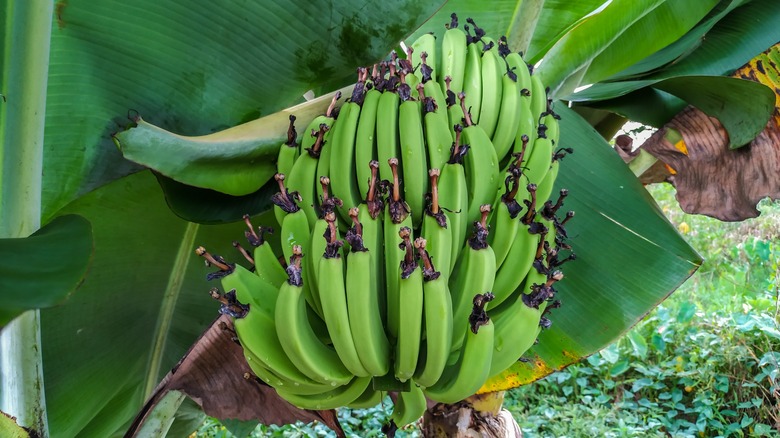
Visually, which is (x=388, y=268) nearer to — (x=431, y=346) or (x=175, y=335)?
(x=431, y=346)

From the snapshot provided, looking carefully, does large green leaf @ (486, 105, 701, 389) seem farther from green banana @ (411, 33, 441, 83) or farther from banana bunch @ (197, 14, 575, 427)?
green banana @ (411, 33, 441, 83)

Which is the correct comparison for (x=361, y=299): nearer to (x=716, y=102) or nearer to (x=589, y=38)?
(x=589, y=38)

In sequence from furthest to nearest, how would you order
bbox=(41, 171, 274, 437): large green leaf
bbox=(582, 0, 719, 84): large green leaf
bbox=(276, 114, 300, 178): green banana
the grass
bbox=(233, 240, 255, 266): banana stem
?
the grass → bbox=(582, 0, 719, 84): large green leaf → bbox=(41, 171, 274, 437): large green leaf → bbox=(276, 114, 300, 178): green banana → bbox=(233, 240, 255, 266): banana stem

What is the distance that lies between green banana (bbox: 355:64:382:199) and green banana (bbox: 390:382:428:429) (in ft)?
0.80

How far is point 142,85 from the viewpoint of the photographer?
90 centimetres

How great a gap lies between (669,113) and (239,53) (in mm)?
885

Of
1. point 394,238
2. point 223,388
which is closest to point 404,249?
point 394,238

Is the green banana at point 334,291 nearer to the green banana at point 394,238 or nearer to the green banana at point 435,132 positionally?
the green banana at point 394,238

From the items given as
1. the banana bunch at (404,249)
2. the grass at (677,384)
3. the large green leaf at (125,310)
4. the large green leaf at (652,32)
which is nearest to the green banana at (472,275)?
the banana bunch at (404,249)

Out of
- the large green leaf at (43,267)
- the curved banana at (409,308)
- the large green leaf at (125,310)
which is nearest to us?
the large green leaf at (43,267)

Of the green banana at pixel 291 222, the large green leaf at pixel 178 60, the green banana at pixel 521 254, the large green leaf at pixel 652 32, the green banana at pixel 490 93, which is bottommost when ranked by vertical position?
the green banana at pixel 521 254

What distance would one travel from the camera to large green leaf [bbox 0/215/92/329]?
0.52 m

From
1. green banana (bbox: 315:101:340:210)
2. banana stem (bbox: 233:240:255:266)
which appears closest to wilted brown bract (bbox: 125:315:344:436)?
banana stem (bbox: 233:240:255:266)

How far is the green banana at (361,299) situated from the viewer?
2.11 ft
